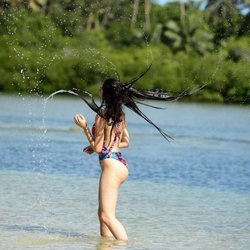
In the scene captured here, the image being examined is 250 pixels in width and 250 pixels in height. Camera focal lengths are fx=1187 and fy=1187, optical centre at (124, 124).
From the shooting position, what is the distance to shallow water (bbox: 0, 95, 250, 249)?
11.3 metres

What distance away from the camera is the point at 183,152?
984 inches

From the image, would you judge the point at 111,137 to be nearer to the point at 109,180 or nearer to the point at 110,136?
the point at 110,136

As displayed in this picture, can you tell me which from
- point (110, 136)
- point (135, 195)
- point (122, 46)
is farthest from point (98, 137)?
point (122, 46)

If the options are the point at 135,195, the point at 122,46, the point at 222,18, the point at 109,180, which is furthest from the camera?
the point at 122,46

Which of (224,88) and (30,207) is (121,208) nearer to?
(30,207)

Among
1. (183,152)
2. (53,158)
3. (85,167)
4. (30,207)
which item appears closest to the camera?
(30,207)

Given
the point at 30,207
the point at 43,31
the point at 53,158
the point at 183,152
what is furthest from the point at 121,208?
the point at 43,31

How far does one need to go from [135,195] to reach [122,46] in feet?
240

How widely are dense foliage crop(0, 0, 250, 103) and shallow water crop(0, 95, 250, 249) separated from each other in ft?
128

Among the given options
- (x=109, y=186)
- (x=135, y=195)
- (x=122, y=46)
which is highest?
(x=109, y=186)

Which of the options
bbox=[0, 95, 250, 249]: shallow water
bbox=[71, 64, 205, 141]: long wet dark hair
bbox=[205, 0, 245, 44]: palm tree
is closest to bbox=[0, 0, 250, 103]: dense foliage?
bbox=[205, 0, 245, 44]: palm tree

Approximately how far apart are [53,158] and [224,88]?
53868mm

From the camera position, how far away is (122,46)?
88125 mm

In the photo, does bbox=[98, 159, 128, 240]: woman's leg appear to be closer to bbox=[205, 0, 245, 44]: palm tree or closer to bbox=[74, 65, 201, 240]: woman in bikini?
bbox=[74, 65, 201, 240]: woman in bikini
